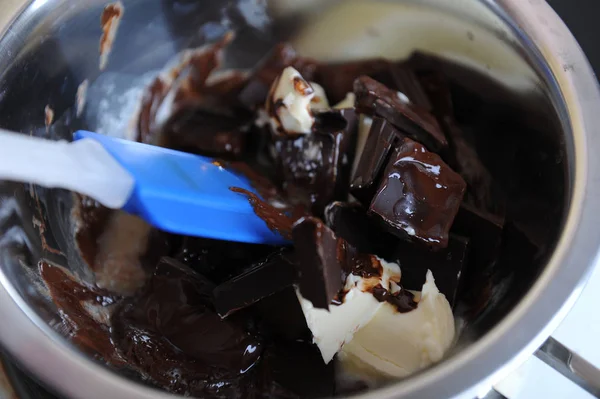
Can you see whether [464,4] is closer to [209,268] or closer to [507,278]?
[507,278]

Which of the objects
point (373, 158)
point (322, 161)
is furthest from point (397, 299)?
point (322, 161)

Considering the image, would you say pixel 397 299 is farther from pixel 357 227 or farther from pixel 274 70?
pixel 274 70

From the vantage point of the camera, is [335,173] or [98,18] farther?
[335,173]

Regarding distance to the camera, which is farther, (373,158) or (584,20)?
(584,20)

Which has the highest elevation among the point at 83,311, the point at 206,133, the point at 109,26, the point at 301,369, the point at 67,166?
the point at 109,26

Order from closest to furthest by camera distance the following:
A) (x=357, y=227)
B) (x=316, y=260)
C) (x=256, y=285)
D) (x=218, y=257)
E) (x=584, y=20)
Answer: (x=316, y=260), (x=256, y=285), (x=357, y=227), (x=218, y=257), (x=584, y=20)

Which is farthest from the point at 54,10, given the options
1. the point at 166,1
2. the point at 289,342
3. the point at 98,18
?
the point at 289,342

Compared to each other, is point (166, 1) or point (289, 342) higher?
point (166, 1)

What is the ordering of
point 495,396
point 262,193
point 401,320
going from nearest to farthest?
point 495,396
point 401,320
point 262,193
